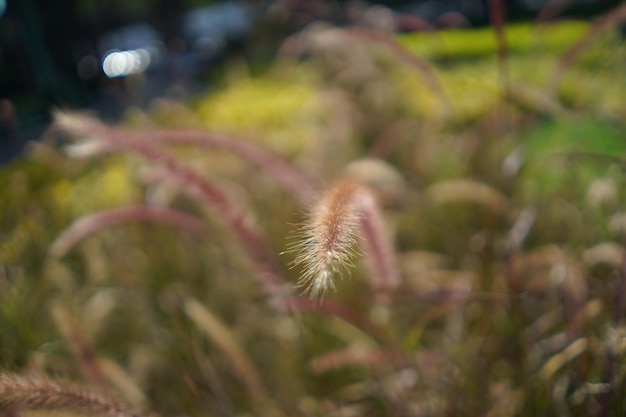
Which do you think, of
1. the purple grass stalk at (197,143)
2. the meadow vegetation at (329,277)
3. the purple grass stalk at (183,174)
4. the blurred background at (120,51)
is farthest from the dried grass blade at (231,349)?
the blurred background at (120,51)

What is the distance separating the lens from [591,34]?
145cm

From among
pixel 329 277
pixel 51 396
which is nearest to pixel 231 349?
pixel 51 396

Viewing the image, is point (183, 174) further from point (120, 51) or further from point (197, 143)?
point (120, 51)

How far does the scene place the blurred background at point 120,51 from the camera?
325cm

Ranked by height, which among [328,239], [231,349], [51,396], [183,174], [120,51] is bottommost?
[231,349]

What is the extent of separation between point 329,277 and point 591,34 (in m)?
1.13

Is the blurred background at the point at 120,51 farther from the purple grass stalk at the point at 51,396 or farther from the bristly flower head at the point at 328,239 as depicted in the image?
the bristly flower head at the point at 328,239

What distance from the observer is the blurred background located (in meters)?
3.25

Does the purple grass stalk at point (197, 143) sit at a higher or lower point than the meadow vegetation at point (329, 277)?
higher

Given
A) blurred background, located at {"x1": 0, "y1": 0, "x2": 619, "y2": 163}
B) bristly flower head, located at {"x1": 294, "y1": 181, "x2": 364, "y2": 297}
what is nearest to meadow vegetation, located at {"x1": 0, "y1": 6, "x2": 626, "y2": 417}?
bristly flower head, located at {"x1": 294, "y1": 181, "x2": 364, "y2": 297}

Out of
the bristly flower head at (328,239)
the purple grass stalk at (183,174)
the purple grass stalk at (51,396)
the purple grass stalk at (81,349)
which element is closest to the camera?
the bristly flower head at (328,239)

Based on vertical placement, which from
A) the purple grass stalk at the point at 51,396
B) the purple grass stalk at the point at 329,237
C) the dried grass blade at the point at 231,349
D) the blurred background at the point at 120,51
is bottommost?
the dried grass blade at the point at 231,349

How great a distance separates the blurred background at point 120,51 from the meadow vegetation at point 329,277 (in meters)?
0.44

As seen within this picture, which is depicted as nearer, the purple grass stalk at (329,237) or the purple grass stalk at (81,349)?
the purple grass stalk at (329,237)
